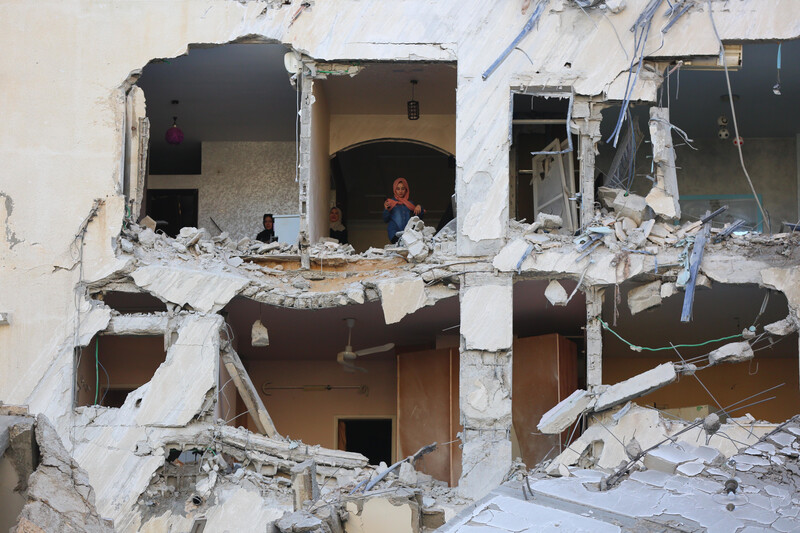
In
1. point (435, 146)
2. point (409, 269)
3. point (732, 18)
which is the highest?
point (732, 18)

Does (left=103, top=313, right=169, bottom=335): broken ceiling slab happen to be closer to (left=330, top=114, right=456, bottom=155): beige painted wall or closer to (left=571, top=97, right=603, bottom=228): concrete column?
(left=330, top=114, right=456, bottom=155): beige painted wall

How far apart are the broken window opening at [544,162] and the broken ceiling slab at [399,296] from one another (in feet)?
7.40

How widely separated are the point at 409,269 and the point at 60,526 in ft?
34.6

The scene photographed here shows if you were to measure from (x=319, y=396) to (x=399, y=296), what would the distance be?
672 cm

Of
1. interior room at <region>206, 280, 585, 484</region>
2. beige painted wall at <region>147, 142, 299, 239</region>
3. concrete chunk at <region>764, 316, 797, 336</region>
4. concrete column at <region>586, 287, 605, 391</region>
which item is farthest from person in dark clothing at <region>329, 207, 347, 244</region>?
concrete chunk at <region>764, 316, 797, 336</region>

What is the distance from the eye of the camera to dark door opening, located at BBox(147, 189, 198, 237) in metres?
24.4

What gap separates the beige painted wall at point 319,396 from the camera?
2409cm

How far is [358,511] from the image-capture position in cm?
1255

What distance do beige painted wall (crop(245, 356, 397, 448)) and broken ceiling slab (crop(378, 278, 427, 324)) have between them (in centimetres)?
588

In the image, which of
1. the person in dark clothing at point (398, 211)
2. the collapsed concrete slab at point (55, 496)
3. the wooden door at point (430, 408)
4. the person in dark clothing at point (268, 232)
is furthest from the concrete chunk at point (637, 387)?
the collapsed concrete slab at point (55, 496)

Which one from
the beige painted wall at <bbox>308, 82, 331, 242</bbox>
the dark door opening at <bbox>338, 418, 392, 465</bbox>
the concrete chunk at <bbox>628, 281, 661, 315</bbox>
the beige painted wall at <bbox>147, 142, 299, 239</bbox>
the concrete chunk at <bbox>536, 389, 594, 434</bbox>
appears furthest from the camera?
the dark door opening at <bbox>338, 418, 392, 465</bbox>

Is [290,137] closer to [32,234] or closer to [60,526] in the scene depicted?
[32,234]

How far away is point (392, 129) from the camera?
22344 mm

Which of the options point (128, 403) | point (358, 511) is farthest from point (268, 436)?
point (358, 511)
